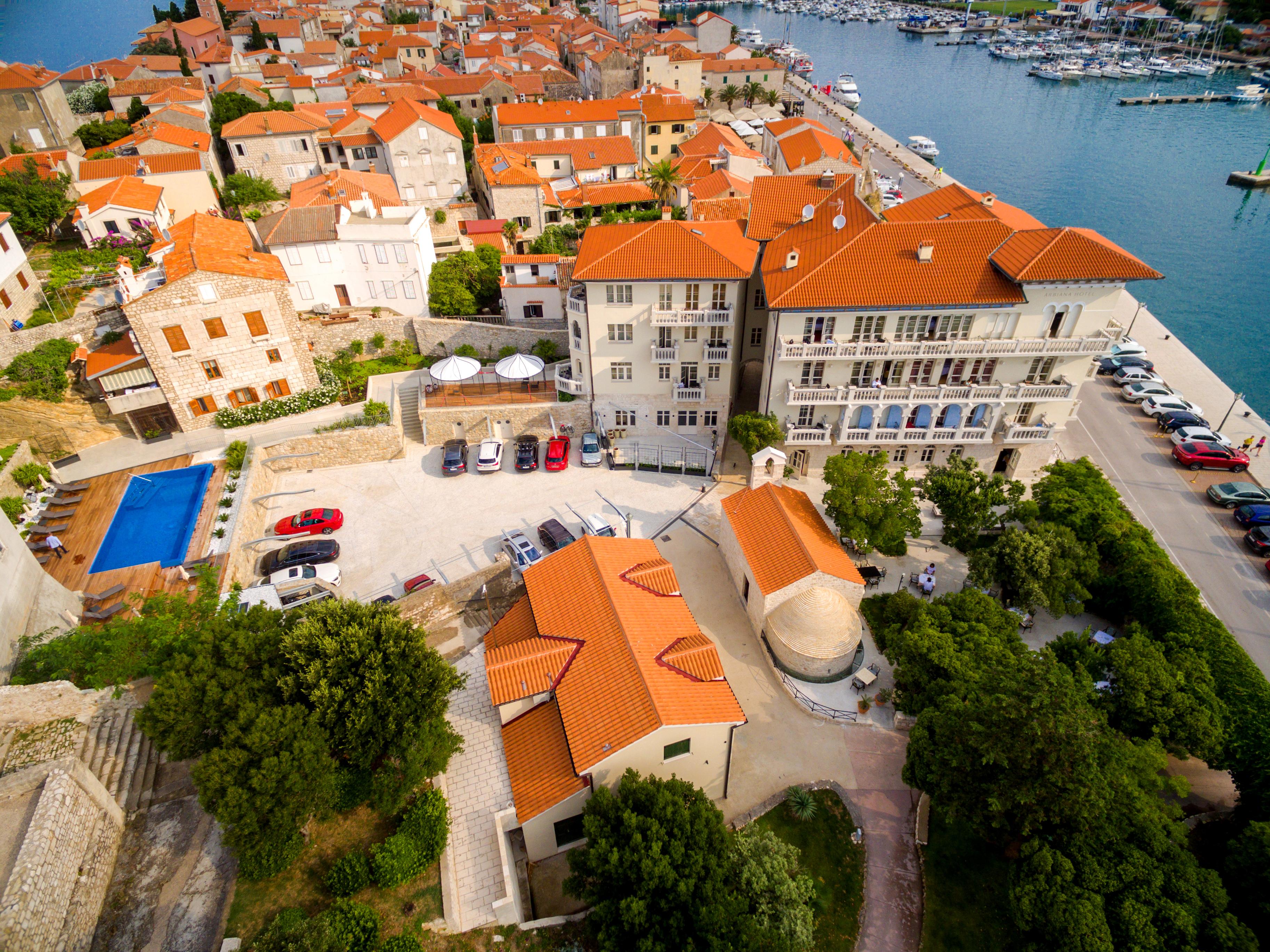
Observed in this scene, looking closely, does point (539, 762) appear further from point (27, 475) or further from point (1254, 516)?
point (1254, 516)

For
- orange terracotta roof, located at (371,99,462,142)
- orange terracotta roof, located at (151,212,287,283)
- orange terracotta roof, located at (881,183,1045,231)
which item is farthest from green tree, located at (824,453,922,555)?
orange terracotta roof, located at (371,99,462,142)

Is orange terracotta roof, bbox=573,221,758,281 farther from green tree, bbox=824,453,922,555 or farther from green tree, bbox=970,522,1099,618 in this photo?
green tree, bbox=970,522,1099,618

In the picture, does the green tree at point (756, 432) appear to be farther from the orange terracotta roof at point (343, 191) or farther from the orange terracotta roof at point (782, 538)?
the orange terracotta roof at point (343, 191)

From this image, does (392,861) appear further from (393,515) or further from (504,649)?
(393,515)

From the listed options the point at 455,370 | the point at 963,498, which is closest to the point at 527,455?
the point at 455,370

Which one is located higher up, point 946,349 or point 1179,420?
point 946,349

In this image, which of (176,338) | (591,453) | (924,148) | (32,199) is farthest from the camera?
(924,148)

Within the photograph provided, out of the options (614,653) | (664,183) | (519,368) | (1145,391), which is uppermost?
(664,183)
